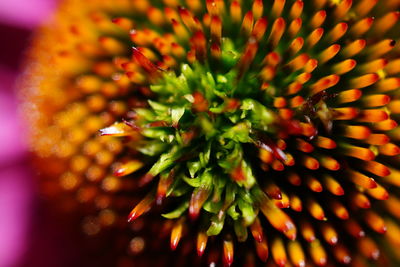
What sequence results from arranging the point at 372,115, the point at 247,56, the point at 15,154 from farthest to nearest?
the point at 15,154
the point at 372,115
the point at 247,56

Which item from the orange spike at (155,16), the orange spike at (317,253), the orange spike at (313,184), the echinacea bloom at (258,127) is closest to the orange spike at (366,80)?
the echinacea bloom at (258,127)

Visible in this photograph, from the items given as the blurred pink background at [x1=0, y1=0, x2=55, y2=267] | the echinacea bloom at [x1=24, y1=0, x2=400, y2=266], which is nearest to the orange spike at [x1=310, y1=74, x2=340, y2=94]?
the echinacea bloom at [x1=24, y1=0, x2=400, y2=266]

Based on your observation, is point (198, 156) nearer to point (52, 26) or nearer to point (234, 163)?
point (234, 163)

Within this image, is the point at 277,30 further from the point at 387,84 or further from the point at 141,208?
the point at 141,208

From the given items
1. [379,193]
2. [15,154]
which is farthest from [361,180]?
[15,154]

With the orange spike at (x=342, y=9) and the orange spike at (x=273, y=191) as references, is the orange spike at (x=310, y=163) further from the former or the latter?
the orange spike at (x=342, y=9)
